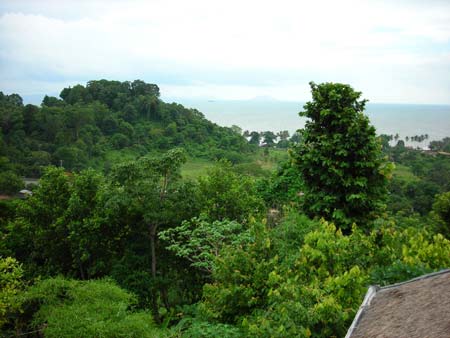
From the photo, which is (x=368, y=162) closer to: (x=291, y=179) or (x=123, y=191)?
(x=291, y=179)

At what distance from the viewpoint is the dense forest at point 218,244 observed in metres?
7.65

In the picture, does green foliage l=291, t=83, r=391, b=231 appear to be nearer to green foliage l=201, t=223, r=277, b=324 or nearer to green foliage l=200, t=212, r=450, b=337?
green foliage l=200, t=212, r=450, b=337

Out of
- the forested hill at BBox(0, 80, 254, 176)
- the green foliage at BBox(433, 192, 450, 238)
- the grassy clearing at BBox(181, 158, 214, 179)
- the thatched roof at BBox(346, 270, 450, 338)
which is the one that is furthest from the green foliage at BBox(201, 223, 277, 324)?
the grassy clearing at BBox(181, 158, 214, 179)

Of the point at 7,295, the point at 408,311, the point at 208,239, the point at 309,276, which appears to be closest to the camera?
the point at 408,311

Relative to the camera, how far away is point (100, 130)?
178 ft

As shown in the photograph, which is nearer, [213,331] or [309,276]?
[213,331]

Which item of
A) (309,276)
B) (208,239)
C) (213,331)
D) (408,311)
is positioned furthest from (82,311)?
(408,311)

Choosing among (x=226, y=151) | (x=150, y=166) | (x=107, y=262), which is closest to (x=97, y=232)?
(x=107, y=262)

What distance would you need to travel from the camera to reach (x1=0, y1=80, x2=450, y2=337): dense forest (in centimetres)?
765

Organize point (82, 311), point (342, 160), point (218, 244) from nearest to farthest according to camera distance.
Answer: point (82, 311) < point (218, 244) < point (342, 160)

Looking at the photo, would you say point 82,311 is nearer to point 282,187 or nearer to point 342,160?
point 342,160

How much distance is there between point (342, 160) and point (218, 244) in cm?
438

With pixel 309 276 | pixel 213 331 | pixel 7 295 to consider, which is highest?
pixel 309 276

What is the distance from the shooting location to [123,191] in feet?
38.4
